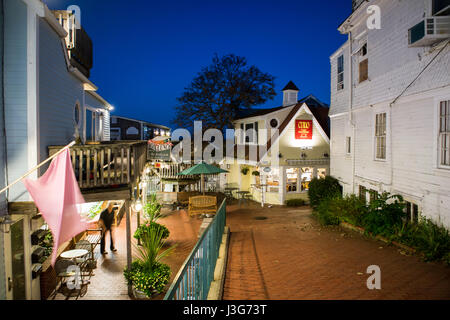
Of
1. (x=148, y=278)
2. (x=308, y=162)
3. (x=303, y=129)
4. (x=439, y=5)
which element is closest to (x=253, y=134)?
(x=303, y=129)

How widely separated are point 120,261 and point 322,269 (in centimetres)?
583

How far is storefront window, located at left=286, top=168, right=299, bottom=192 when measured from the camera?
18781mm

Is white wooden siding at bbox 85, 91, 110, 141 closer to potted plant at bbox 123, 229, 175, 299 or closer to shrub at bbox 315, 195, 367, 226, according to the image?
potted plant at bbox 123, 229, 175, 299

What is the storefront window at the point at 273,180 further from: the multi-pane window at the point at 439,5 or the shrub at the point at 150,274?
the shrub at the point at 150,274

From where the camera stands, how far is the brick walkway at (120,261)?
22.4 ft

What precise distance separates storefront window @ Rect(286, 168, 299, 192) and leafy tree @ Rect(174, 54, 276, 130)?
36.1ft

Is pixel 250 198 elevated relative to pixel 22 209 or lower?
lower

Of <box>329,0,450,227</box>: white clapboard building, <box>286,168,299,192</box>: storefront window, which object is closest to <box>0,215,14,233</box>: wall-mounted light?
<box>329,0,450,227</box>: white clapboard building

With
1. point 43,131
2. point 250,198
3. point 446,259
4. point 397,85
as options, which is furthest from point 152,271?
point 250,198

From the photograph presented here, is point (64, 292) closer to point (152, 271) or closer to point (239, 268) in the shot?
point (152, 271)

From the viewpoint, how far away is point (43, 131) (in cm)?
776

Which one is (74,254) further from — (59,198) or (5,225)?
→ (59,198)

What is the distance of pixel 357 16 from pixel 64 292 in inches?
543

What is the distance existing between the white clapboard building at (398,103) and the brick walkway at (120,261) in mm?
7076
